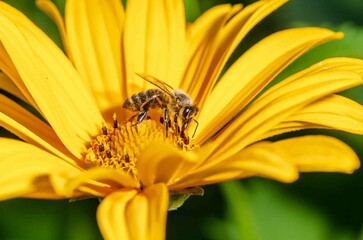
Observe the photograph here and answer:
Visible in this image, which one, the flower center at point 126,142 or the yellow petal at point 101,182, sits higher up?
the flower center at point 126,142

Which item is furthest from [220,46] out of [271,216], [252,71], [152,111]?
[271,216]

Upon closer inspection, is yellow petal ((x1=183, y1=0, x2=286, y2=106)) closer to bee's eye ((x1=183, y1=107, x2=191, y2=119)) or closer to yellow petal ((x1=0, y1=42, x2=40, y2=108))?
bee's eye ((x1=183, y1=107, x2=191, y2=119))

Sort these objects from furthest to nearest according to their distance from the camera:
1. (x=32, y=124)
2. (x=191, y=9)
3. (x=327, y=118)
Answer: (x=191, y=9) < (x=32, y=124) < (x=327, y=118)

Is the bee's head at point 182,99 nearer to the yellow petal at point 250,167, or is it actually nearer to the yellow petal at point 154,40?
the yellow petal at point 154,40

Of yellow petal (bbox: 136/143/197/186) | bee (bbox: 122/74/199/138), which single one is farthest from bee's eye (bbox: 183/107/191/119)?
yellow petal (bbox: 136/143/197/186)

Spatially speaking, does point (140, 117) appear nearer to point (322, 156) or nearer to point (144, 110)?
point (144, 110)

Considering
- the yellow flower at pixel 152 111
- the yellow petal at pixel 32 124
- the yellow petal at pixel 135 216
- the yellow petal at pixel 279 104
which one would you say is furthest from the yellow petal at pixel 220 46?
the yellow petal at pixel 135 216

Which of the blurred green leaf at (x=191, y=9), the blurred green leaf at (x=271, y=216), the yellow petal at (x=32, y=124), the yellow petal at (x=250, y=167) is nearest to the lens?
the yellow petal at (x=250, y=167)
